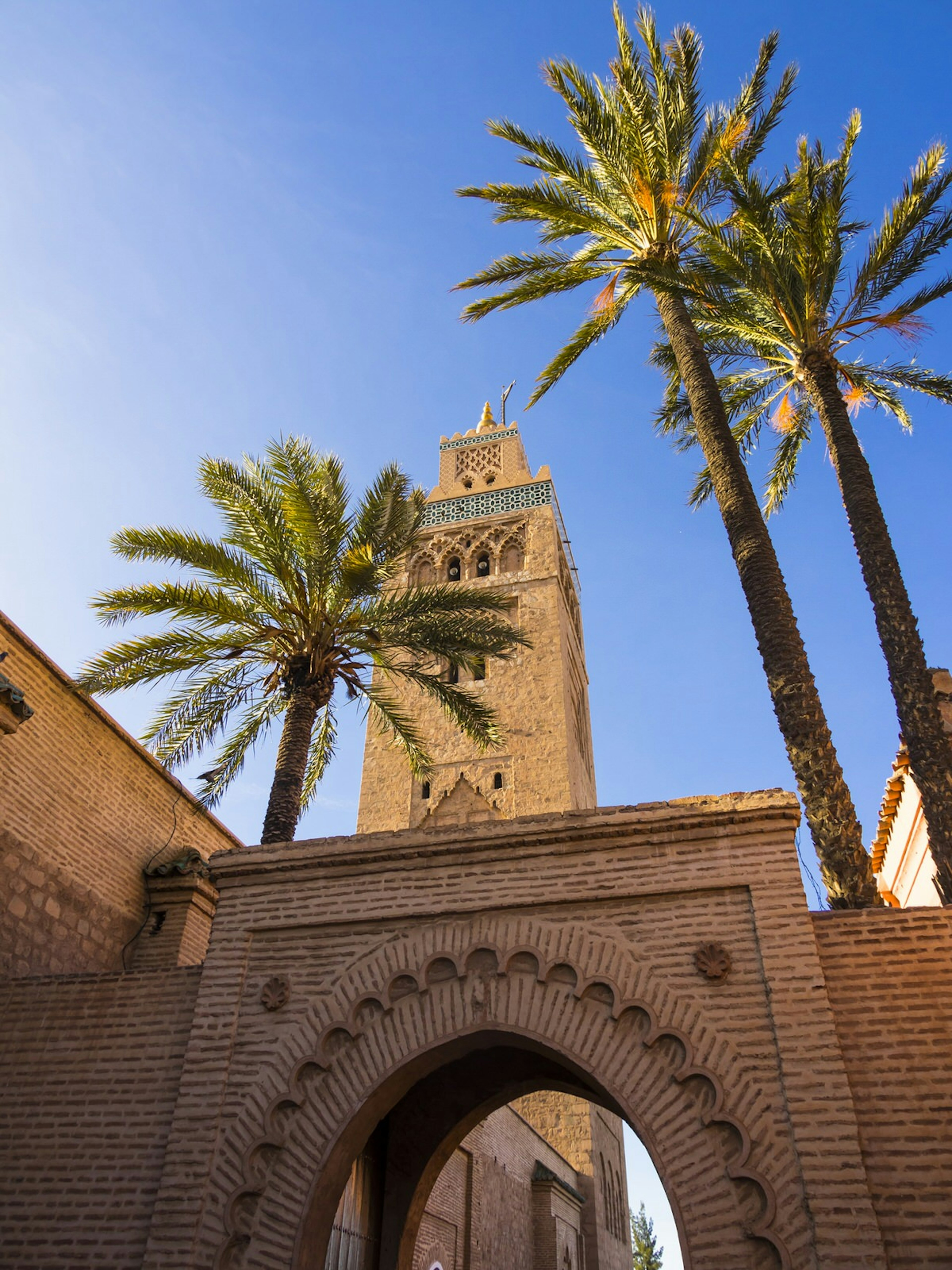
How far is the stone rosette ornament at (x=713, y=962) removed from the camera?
5.42 meters

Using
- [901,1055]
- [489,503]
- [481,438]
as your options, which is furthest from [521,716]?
[901,1055]

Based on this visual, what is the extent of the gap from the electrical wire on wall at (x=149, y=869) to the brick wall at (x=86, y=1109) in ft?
8.79

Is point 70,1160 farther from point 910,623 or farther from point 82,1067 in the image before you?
point 910,623

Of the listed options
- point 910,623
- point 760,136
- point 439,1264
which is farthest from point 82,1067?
point 760,136

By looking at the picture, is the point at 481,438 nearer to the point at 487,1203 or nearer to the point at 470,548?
the point at 470,548

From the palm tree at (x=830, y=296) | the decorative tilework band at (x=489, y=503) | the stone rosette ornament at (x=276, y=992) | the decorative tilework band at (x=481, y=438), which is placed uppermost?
the decorative tilework band at (x=481, y=438)

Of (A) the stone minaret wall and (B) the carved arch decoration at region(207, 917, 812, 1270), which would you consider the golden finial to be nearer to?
(A) the stone minaret wall

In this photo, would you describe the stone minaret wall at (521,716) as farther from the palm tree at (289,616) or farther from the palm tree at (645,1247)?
the palm tree at (645,1247)

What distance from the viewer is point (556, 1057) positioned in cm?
645

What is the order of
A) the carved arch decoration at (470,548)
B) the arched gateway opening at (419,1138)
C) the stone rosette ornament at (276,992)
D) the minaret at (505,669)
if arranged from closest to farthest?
the stone rosette ornament at (276,992)
the arched gateway opening at (419,1138)
the minaret at (505,669)
the carved arch decoration at (470,548)

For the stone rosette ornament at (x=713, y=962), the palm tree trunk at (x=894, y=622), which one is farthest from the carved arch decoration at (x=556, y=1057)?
the palm tree trunk at (x=894, y=622)

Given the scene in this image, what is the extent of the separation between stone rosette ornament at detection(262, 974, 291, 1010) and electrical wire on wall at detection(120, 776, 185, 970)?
12.2ft

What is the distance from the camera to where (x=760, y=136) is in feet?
31.5

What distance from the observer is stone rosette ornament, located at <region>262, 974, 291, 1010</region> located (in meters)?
6.15
